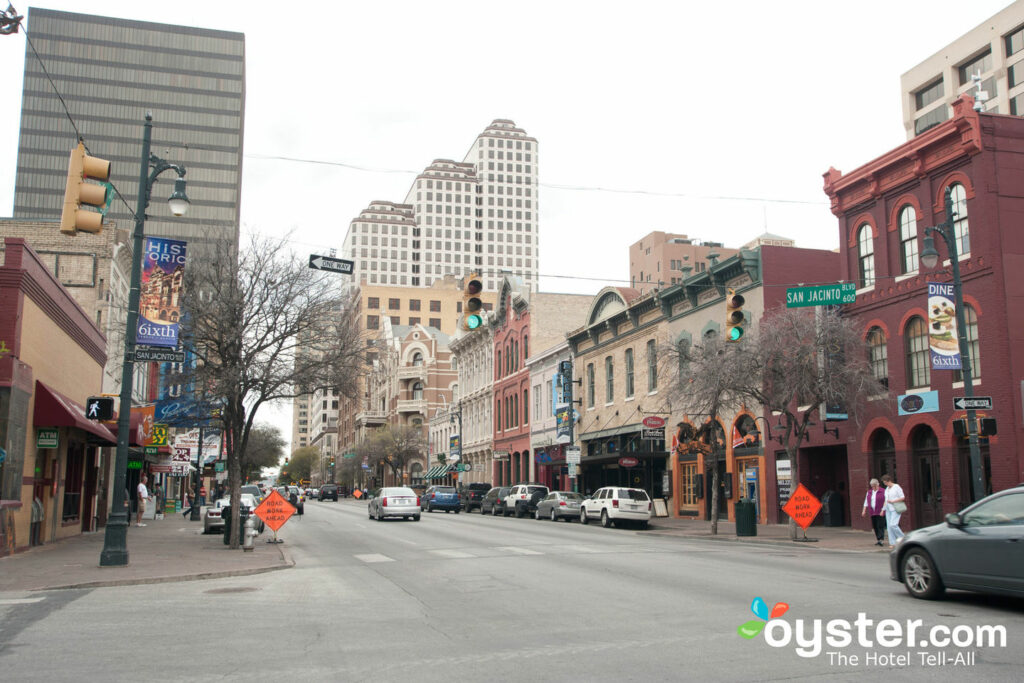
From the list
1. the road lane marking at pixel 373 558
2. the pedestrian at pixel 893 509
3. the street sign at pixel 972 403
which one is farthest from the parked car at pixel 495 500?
the street sign at pixel 972 403

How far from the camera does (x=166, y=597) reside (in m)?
12.9

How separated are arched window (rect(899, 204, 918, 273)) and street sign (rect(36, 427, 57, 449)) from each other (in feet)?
78.3

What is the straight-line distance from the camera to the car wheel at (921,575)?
10.7m

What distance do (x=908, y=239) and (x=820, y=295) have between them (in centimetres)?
706

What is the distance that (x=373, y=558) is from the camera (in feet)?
62.6

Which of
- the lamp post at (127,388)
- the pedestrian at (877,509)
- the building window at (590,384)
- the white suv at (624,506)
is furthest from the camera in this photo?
the building window at (590,384)

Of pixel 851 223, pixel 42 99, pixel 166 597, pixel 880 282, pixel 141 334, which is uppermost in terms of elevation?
pixel 42 99

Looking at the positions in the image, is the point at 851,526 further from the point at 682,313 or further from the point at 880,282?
the point at 682,313

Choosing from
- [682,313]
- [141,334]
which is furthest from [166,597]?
[682,313]

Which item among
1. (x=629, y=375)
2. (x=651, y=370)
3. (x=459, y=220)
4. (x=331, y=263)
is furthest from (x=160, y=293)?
(x=459, y=220)

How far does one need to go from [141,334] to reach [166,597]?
19.7ft

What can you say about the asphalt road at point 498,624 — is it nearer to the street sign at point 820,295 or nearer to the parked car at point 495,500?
the street sign at point 820,295

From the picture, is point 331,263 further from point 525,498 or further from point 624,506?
point 525,498

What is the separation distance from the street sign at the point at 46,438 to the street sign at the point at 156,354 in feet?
21.1
